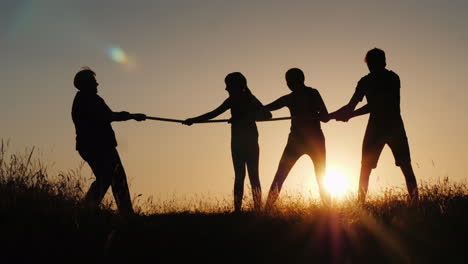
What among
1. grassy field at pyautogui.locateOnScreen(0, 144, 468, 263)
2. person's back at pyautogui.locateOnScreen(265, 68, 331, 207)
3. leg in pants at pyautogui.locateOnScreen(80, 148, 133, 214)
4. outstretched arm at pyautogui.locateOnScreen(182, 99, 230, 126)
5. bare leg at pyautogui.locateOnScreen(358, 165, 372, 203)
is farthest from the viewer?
outstretched arm at pyautogui.locateOnScreen(182, 99, 230, 126)

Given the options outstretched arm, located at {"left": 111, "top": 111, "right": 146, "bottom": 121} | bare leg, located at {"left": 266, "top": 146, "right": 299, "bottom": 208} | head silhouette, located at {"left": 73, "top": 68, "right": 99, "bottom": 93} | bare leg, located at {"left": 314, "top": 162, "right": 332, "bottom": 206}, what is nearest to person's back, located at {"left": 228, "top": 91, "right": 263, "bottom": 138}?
bare leg, located at {"left": 266, "top": 146, "right": 299, "bottom": 208}

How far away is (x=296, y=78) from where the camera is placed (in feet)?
31.3

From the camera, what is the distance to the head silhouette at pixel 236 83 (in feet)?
32.1

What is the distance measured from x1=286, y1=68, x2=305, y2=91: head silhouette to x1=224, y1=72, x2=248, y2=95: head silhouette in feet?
2.53

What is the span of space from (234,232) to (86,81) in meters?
3.42

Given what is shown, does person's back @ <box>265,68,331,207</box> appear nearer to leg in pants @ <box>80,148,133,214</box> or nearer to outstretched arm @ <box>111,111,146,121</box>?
leg in pants @ <box>80,148,133,214</box>

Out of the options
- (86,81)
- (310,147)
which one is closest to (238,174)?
(310,147)

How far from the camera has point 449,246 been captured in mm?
6406

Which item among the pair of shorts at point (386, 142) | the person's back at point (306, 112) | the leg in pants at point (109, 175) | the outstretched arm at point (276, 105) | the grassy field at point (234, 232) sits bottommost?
the grassy field at point (234, 232)

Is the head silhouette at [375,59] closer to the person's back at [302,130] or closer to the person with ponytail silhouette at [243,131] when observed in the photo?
the person's back at [302,130]

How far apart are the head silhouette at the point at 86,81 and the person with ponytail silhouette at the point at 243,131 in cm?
222

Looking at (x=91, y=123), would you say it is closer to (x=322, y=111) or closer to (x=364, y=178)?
(x=322, y=111)

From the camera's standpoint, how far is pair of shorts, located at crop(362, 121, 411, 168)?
29.4 feet

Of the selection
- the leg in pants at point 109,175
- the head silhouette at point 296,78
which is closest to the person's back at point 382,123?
the head silhouette at point 296,78
